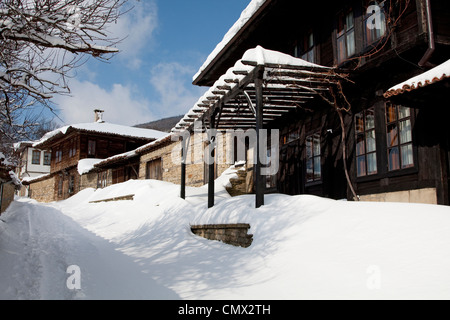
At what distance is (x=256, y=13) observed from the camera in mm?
9500

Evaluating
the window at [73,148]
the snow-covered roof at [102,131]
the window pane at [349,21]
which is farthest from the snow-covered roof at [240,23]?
the window at [73,148]

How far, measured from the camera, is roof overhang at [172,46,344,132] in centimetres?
722

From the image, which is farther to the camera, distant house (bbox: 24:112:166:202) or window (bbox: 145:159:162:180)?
distant house (bbox: 24:112:166:202)

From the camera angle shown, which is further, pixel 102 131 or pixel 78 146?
pixel 78 146

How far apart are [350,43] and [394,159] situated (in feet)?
9.90

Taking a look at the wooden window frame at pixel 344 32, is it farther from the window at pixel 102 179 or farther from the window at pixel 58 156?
the window at pixel 58 156

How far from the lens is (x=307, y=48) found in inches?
398

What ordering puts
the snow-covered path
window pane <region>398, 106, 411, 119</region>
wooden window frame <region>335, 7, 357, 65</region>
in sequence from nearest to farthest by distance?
the snow-covered path, window pane <region>398, 106, 411, 119</region>, wooden window frame <region>335, 7, 357, 65</region>

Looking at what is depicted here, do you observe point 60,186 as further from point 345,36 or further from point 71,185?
point 345,36

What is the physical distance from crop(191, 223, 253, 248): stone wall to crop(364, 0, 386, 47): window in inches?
189

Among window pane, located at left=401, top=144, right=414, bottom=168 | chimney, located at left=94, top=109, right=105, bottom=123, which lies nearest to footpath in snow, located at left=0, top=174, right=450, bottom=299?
window pane, located at left=401, top=144, right=414, bottom=168

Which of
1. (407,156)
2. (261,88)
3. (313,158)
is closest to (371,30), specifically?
(261,88)

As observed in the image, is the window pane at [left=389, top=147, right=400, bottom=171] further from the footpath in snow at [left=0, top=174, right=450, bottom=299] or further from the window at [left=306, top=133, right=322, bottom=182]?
the window at [left=306, top=133, right=322, bottom=182]

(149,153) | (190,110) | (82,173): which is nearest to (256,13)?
(190,110)
